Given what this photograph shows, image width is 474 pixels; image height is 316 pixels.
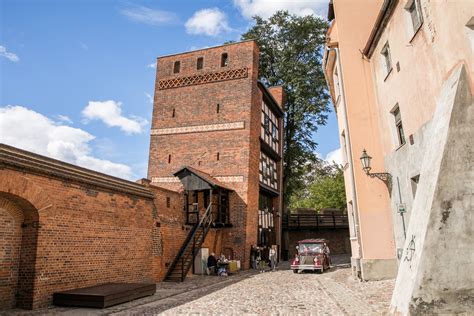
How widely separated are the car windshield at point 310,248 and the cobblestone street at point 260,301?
6479 mm

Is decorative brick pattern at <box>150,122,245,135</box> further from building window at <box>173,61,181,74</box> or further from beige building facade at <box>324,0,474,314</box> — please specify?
beige building facade at <box>324,0,474,314</box>

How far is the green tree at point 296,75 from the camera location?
27.6 m

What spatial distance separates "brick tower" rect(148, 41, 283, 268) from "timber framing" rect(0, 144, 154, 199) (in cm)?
595

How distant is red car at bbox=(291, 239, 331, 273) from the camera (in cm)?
1786

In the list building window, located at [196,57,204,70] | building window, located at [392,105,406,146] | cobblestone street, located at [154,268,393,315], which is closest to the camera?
cobblestone street, located at [154,268,393,315]

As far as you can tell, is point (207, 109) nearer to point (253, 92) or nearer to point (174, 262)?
point (253, 92)

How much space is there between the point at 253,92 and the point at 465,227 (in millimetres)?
17106

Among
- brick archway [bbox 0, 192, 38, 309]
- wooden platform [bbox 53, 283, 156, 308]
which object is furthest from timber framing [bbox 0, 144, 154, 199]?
wooden platform [bbox 53, 283, 156, 308]

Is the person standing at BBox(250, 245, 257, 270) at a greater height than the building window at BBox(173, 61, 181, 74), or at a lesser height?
lesser

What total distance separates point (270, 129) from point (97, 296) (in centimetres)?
1822

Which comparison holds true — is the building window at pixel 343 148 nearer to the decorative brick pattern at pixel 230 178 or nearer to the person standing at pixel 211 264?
the decorative brick pattern at pixel 230 178

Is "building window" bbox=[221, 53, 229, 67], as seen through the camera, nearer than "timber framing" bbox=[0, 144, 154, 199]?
No

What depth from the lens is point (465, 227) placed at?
→ 5414 millimetres

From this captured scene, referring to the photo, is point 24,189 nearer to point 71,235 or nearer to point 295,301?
point 71,235
